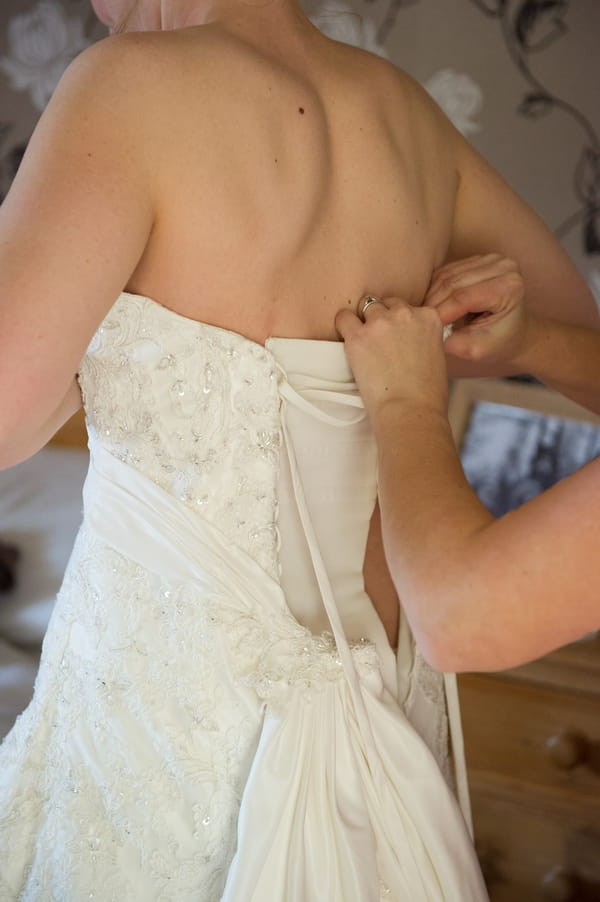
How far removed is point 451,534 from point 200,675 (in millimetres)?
277

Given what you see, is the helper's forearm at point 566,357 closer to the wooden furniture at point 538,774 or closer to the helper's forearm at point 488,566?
the helper's forearm at point 488,566

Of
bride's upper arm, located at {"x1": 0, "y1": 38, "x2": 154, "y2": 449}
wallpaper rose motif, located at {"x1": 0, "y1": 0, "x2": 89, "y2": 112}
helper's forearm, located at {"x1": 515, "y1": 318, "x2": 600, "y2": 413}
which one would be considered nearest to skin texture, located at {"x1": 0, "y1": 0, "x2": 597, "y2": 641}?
bride's upper arm, located at {"x1": 0, "y1": 38, "x2": 154, "y2": 449}

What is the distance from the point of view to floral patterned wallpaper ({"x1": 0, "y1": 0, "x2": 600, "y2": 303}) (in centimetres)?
196

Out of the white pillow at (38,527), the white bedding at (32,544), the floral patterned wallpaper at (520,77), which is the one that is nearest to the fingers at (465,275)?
the white bedding at (32,544)

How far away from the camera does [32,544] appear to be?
1.84m

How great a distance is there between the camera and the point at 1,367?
2.04ft

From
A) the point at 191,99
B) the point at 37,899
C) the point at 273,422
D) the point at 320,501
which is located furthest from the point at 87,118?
the point at 37,899

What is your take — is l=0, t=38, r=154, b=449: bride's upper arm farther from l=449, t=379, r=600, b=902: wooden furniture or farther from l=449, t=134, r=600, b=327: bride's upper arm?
l=449, t=379, r=600, b=902: wooden furniture

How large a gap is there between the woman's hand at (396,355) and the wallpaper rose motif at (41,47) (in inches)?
65.2

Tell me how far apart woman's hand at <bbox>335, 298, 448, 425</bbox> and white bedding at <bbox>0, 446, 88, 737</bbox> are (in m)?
0.85

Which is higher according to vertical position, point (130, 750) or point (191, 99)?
point (191, 99)

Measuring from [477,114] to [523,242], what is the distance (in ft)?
3.62

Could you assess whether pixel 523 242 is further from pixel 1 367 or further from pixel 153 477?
pixel 1 367

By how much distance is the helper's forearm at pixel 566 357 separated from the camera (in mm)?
1002
